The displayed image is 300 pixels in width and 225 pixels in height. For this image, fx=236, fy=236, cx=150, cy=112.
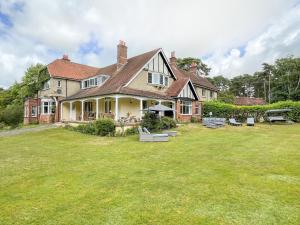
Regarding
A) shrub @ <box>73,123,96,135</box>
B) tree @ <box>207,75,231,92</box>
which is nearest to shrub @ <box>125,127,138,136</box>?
shrub @ <box>73,123,96,135</box>

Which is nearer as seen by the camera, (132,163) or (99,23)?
(132,163)

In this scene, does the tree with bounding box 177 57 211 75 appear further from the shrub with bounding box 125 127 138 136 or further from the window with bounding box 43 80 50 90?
the shrub with bounding box 125 127 138 136

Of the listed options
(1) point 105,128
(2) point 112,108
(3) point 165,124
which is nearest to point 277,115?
(3) point 165,124

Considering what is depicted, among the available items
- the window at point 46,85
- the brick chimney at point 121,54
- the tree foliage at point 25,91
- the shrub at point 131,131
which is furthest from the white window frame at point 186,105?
the tree foliage at point 25,91

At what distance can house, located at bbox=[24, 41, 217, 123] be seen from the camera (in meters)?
25.0

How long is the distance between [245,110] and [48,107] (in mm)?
25415

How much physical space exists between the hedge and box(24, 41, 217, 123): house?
181 cm

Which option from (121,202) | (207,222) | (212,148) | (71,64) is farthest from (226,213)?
(71,64)

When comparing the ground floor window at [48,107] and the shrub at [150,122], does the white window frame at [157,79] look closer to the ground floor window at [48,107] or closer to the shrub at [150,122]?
the shrub at [150,122]

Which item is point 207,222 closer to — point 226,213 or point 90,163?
point 226,213

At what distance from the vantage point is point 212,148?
12500mm

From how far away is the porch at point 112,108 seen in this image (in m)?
22.9

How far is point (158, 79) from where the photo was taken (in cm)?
2784

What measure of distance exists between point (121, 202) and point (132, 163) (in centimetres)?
389
